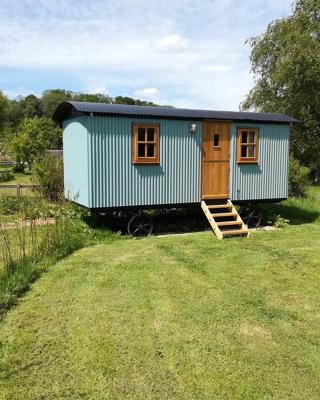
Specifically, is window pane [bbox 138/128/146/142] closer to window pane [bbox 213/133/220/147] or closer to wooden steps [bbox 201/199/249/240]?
window pane [bbox 213/133/220/147]

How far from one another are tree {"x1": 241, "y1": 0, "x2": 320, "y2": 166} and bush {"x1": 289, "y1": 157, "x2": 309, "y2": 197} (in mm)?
8627

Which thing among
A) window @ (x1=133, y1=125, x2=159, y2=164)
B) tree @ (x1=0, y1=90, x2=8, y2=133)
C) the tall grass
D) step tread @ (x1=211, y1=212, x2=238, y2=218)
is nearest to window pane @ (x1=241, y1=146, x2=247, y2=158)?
step tread @ (x1=211, y1=212, x2=238, y2=218)

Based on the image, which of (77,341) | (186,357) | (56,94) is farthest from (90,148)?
(56,94)

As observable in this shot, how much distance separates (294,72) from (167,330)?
23914mm

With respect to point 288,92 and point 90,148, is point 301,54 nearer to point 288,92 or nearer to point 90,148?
point 288,92

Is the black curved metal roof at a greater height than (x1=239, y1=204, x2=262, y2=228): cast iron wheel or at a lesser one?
greater

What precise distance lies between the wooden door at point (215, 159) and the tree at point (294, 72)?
16.2 metres

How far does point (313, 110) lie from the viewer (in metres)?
27.5

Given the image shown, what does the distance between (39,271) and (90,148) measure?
358 centimetres

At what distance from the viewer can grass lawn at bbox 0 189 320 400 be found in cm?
406

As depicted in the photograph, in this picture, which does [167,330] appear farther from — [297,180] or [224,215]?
[297,180]

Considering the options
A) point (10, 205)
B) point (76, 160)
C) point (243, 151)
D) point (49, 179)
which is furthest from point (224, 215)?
point (10, 205)

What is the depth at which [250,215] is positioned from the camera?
1238cm

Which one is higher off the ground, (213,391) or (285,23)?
(285,23)
